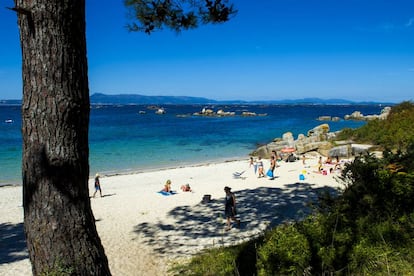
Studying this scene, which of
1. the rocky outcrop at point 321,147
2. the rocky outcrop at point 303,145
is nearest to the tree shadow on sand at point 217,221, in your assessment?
the rocky outcrop at point 321,147

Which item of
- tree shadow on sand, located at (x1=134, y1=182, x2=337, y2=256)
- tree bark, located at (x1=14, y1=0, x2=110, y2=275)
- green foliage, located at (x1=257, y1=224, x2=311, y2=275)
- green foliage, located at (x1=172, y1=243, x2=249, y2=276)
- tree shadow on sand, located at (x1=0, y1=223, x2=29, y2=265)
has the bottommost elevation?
tree shadow on sand, located at (x1=0, y1=223, x2=29, y2=265)

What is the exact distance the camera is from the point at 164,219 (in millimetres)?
10648

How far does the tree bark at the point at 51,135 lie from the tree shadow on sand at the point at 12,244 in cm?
671

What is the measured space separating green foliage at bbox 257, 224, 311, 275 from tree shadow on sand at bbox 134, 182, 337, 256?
315 centimetres

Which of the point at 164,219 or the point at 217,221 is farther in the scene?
the point at 164,219

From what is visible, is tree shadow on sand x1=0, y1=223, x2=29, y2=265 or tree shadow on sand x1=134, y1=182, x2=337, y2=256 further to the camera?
tree shadow on sand x1=134, y1=182, x2=337, y2=256

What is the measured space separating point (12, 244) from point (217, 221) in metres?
5.70

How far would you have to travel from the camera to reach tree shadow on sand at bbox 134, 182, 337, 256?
27.7ft

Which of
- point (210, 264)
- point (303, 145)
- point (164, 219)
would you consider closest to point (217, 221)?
point (164, 219)

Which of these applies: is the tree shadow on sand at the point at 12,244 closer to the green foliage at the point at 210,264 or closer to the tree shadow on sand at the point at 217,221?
the tree shadow on sand at the point at 217,221

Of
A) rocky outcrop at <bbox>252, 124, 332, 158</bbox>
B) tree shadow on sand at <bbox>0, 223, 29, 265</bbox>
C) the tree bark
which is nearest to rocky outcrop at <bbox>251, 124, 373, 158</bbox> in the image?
rocky outcrop at <bbox>252, 124, 332, 158</bbox>

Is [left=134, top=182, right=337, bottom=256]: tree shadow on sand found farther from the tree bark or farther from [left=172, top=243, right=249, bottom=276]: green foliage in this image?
the tree bark

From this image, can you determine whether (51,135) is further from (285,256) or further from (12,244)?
(12,244)

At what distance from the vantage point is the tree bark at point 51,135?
Result: 93.0 inches
